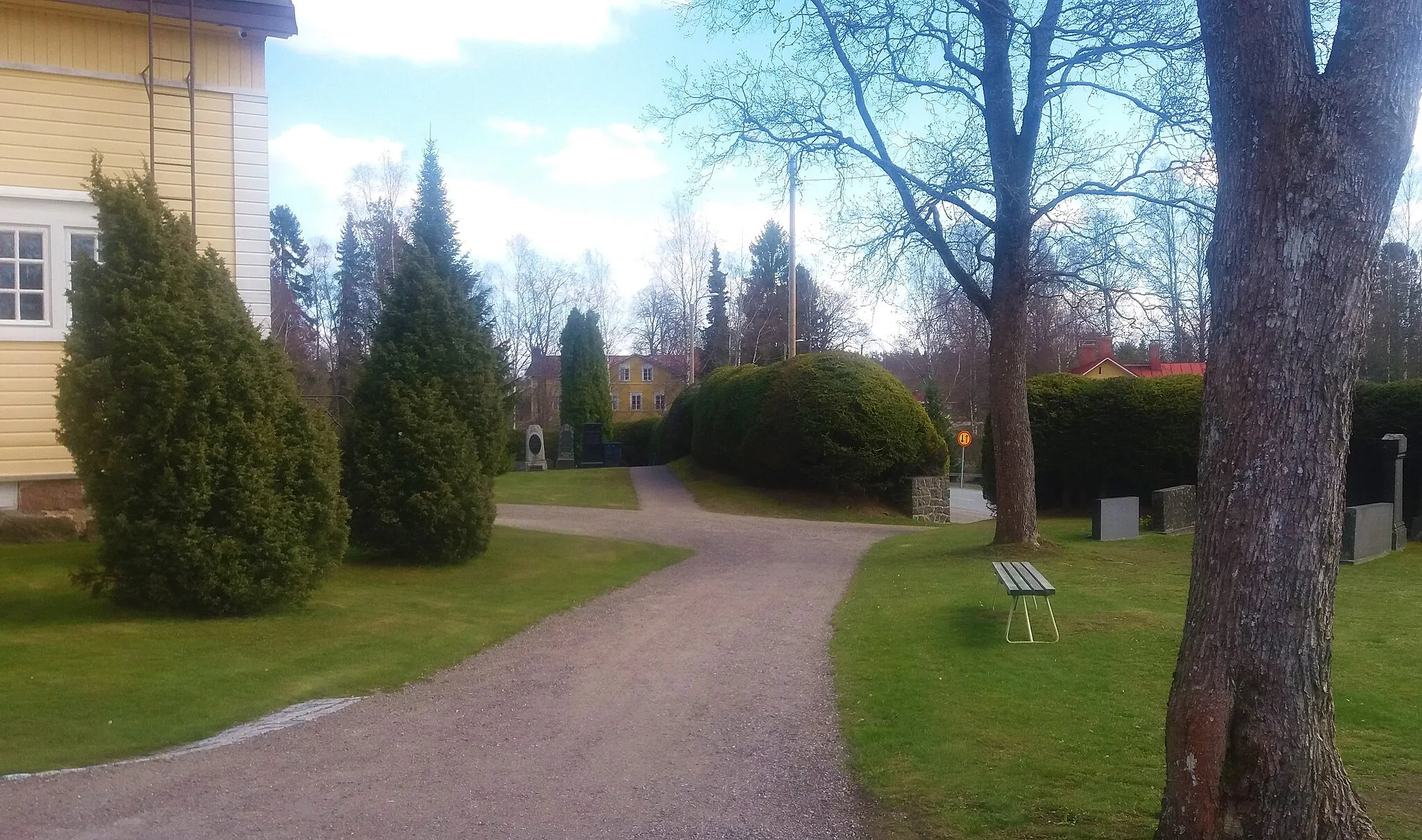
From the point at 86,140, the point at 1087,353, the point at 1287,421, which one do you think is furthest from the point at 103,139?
the point at 1087,353

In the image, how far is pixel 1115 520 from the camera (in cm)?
1777

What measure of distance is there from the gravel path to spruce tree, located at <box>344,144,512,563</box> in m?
4.34

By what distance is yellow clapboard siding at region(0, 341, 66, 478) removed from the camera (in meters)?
14.0

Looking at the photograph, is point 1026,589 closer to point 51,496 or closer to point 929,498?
point 51,496

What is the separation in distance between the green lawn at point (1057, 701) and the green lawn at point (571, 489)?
1328 centimetres

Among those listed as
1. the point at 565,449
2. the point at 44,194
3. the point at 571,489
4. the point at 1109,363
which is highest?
the point at 1109,363

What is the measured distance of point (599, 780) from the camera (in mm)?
6211

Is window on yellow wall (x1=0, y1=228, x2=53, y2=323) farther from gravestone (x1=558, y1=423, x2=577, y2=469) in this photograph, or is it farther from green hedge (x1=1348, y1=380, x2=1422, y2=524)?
gravestone (x1=558, y1=423, x2=577, y2=469)

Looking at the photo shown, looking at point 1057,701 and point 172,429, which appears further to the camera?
point 172,429

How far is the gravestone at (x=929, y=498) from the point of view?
25.7 m

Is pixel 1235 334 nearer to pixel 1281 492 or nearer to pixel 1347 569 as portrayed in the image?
pixel 1281 492

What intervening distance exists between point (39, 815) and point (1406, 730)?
26.6 feet

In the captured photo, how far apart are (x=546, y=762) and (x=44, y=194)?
1216cm

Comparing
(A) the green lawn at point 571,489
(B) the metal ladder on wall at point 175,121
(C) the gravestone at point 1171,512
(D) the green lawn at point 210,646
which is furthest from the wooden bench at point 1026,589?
(A) the green lawn at point 571,489
